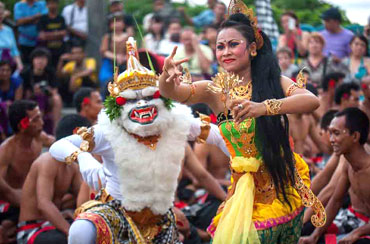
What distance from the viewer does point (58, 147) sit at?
498 cm

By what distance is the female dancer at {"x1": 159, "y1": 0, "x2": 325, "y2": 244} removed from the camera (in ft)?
13.3

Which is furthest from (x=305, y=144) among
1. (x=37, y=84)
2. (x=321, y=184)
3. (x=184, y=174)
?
(x=37, y=84)

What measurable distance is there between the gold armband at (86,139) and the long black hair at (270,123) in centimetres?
Result: 133

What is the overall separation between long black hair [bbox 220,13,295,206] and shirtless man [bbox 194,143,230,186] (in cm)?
295

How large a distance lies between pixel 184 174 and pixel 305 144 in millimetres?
1909

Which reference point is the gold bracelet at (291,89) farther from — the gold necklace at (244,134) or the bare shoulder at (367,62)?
the bare shoulder at (367,62)

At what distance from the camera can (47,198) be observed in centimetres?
593

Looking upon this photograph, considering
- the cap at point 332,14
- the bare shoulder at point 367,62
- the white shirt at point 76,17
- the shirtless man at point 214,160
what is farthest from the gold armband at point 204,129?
the white shirt at point 76,17

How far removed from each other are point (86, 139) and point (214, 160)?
2719 millimetres

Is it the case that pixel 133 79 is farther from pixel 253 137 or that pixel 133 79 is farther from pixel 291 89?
→ pixel 291 89

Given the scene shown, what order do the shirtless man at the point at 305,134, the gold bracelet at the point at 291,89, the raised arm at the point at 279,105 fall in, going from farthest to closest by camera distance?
1. the shirtless man at the point at 305,134
2. the gold bracelet at the point at 291,89
3. the raised arm at the point at 279,105

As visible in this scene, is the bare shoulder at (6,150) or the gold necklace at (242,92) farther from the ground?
the gold necklace at (242,92)

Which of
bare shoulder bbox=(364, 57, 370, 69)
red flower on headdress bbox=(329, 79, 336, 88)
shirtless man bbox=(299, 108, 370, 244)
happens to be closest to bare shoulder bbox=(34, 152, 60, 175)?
shirtless man bbox=(299, 108, 370, 244)

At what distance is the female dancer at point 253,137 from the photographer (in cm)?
407
